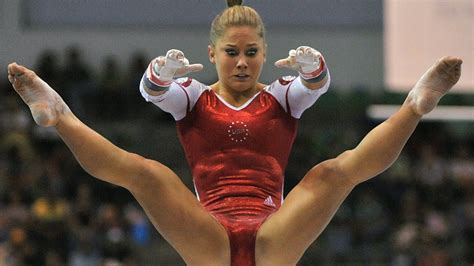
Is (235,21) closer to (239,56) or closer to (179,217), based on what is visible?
(239,56)

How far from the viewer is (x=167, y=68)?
3.62 meters

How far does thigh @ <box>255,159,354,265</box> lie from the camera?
11.4ft

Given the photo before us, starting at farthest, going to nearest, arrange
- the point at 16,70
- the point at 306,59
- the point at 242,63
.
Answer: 1. the point at 242,63
2. the point at 306,59
3. the point at 16,70

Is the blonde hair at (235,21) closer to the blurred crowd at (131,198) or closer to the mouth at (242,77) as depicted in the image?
the mouth at (242,77)

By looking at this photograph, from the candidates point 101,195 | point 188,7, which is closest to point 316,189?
point 101,195

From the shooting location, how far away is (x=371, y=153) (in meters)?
3.52

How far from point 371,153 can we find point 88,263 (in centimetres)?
539

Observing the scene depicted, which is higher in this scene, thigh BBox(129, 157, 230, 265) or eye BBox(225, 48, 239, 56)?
eye BBox(225, 48, 239, 56)

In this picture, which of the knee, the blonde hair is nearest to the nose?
the blonde hair

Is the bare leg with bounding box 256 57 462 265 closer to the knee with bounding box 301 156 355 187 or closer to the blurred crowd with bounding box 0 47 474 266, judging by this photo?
the knee with bounding box 301 156 355 187

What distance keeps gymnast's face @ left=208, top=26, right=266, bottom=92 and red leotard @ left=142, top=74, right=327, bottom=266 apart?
0.13 meters

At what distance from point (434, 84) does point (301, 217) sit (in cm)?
83

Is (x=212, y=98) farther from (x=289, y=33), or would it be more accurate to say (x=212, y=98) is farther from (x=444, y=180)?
(x=289, y=33)

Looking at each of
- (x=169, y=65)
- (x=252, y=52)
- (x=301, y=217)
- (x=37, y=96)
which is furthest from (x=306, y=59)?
(x=37, y=96)
